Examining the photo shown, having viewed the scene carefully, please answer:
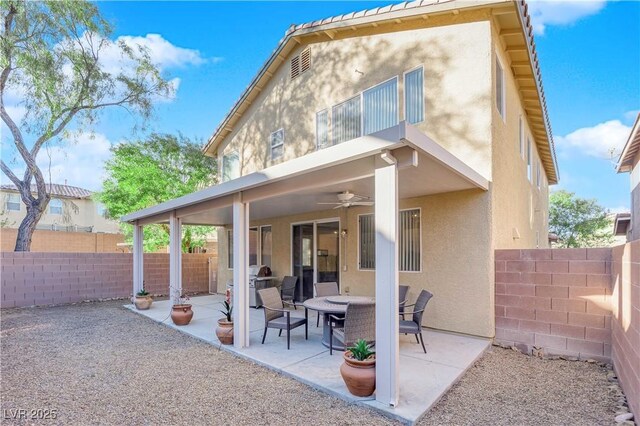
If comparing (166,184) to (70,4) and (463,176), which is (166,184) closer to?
(70,4)

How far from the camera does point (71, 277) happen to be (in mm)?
11266

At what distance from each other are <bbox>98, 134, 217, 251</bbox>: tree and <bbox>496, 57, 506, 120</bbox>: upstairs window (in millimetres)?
13641

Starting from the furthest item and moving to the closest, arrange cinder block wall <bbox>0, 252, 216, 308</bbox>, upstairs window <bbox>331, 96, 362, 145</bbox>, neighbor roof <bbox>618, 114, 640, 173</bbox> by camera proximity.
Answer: cinder block wall <bbox>0, 252, 216, 308</bbox>
upstairs window <bbox>331, 96, 362, 145</bbox>
neighbor roof <bbox>618, 114, 640, 173</bbox>

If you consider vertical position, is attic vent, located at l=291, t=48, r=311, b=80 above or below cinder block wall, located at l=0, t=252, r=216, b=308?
above

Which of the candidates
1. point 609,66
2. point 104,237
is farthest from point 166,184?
point 609,66

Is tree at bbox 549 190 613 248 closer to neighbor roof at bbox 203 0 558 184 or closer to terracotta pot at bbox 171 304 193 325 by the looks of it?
neighbor roof at bbox 203 0 558 184

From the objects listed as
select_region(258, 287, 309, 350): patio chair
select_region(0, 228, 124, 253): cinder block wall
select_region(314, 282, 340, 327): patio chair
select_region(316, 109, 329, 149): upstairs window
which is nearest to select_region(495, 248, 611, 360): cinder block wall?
select_region(314, 282, 340, 327): patio chair

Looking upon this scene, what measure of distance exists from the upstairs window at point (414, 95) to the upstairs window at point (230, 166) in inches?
264

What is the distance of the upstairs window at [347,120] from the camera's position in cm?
849

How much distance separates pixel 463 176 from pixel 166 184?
14.0 m

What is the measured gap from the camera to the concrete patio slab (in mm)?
3855

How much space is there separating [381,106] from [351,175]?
168 inches

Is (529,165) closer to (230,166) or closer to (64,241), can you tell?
(230,166)

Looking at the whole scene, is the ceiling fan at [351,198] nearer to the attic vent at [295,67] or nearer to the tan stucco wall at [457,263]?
the tan stucco wall at [457,263]
